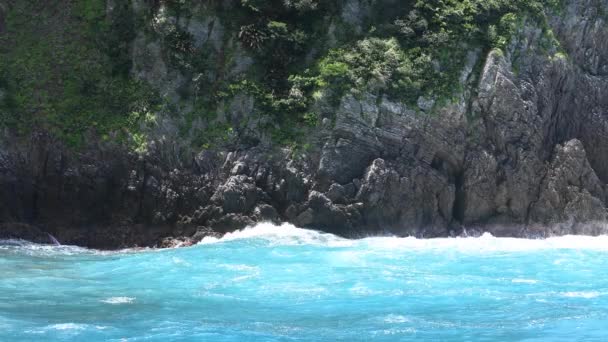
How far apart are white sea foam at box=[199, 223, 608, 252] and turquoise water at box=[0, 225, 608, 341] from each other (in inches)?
3.5

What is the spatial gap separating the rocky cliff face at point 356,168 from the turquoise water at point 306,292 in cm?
164

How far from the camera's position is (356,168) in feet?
76.6

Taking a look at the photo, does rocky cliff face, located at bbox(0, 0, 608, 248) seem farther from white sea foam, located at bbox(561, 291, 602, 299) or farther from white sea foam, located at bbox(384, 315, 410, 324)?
white sea foam, located at bbox(384, 315, 410, 324)

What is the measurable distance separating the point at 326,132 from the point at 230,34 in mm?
5259

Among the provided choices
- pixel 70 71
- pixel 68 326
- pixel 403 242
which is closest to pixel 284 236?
pixel 403 242

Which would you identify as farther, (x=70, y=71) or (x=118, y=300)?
(x=70, y=71)

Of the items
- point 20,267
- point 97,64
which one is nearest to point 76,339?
point 20,267

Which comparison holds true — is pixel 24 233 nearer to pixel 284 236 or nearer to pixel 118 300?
pixel 284 236

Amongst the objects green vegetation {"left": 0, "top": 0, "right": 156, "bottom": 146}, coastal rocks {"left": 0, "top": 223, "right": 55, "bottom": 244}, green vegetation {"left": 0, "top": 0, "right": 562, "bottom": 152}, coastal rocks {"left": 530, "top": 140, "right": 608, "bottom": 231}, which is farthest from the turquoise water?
green vegetation {"left": 0, "top": 0, "right": 562, "bottom": 152}

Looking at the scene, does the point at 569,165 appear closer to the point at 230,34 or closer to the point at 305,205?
the point at 305,205

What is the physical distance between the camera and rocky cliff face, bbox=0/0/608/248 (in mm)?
22641

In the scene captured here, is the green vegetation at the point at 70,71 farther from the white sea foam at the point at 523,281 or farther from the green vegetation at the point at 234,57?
the white sea foam at the point at 523,281

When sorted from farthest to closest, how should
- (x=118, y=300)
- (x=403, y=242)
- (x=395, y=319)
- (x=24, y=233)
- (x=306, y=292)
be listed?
(x=24, y=233) → (x=403, y=242) → (x=306, y=292) → (x=118, y=300) → (x=395, y=319)

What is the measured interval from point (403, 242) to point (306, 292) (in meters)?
7.85
